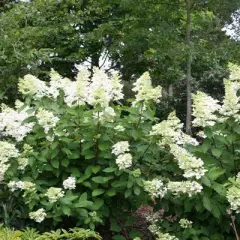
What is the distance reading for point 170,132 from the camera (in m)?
3.00

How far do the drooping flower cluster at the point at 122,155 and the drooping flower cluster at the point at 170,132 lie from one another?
Result: 10.1 inches

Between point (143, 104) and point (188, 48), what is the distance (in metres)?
4.98

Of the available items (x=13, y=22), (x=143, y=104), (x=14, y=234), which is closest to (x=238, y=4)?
(x=13, y=22)

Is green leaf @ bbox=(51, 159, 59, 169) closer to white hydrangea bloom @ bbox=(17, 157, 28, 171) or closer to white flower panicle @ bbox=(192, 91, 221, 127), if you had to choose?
white hydrangea bloom @ bbox=(17, 157, 28, 171)

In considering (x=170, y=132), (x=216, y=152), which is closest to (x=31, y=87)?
(x=170, y=132)

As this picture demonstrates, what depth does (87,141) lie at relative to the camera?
3307 mm

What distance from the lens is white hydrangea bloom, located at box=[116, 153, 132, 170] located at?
9.73 ft

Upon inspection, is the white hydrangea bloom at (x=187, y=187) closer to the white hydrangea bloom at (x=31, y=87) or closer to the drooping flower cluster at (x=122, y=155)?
the drooping flower cluster at (x=122, y=155)

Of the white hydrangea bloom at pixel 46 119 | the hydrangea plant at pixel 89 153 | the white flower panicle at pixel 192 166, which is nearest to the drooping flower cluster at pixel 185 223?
the hydrangea plant at pixel 89 153

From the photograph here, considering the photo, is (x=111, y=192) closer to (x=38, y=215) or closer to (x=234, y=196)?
(x=38, y=215)

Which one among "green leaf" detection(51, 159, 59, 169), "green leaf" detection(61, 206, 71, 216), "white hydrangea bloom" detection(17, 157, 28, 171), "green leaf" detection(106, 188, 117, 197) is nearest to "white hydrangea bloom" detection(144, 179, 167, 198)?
"green leaf" detection(106, 188, 117, 197)

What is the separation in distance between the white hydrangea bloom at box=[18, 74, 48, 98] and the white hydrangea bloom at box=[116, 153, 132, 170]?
0.95m

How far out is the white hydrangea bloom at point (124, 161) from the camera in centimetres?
296

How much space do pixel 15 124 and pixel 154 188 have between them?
128 cm
